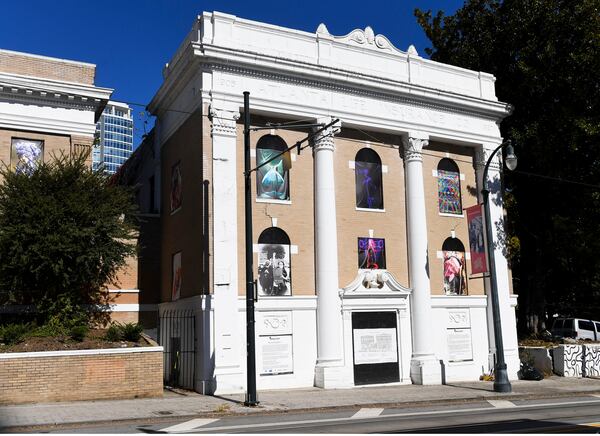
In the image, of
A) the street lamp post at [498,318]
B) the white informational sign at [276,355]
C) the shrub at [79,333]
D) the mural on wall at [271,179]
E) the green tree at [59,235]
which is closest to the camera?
the shrub at [79,333]

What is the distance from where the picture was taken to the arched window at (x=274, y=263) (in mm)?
22266

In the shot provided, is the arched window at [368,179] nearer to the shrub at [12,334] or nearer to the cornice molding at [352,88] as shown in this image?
the cornice molding at [352,88]

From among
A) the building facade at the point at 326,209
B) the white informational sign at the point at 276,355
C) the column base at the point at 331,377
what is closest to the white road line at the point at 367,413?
the column base at the point at 331,377

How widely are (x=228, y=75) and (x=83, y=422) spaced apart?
1307 cm

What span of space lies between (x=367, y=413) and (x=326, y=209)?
898cm

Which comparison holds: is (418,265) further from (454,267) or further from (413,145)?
(413,145)

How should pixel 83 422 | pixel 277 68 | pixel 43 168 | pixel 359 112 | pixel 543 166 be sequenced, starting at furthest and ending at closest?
1. pixel 543 166
2. pixel 359 112
3. pixel 277 68
4. pixel 43 168
5. pixel 83 422

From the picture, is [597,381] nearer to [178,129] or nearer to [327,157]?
[327,157]

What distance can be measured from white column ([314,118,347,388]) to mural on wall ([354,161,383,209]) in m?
1.50

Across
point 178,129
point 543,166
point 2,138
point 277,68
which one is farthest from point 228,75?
point 543,166

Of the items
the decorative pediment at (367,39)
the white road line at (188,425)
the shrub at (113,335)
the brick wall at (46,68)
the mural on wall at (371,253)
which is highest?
the decorative pediment at (367,39)

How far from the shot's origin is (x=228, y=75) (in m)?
22.5

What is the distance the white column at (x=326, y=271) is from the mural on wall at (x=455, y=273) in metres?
5.31

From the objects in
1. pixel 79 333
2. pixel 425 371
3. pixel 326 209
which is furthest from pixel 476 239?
pixel 79 333
